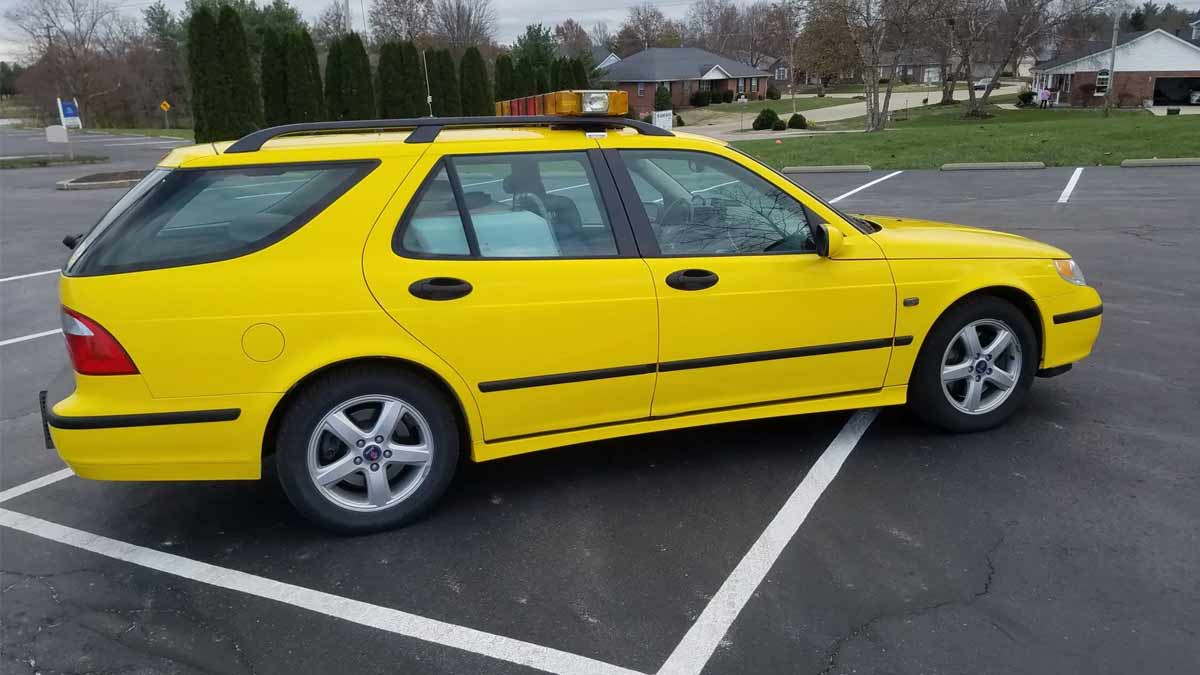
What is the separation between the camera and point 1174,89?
6372 cm

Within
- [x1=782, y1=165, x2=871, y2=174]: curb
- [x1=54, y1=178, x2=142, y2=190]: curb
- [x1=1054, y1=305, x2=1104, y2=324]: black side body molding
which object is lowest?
[x1=782, y1=165, x2=871, y2=174]: curb

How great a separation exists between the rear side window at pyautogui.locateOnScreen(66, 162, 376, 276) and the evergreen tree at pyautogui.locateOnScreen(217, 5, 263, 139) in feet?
79.8

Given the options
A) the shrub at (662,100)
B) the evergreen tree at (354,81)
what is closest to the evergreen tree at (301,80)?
the evergreen tree at (354,81)

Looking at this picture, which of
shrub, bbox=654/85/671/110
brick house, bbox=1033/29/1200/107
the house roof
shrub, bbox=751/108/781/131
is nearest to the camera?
shrub, bbox=751/108/781/131

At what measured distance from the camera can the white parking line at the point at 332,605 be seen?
9.71ft

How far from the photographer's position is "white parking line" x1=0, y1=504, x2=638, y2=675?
116 inches

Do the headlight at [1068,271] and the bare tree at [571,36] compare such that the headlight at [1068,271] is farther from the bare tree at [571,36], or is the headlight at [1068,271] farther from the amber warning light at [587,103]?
the bare tree at [571,36]

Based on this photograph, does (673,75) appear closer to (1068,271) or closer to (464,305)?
(1068,271)

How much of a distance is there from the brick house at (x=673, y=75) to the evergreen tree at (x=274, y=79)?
1811 inches

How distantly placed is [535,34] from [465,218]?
225ft

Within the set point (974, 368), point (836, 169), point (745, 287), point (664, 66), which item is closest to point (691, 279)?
point (745, 287)

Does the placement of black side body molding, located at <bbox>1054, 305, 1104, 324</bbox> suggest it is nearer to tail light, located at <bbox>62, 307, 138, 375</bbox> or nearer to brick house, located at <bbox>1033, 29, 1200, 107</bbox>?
tail light, located at <bbox>62, 307, 138, 375</bbox>

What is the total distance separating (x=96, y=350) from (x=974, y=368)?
13.3 feet

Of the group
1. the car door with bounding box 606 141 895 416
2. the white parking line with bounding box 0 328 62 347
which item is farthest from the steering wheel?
the white parking line with bounding box 0 328 62 347
